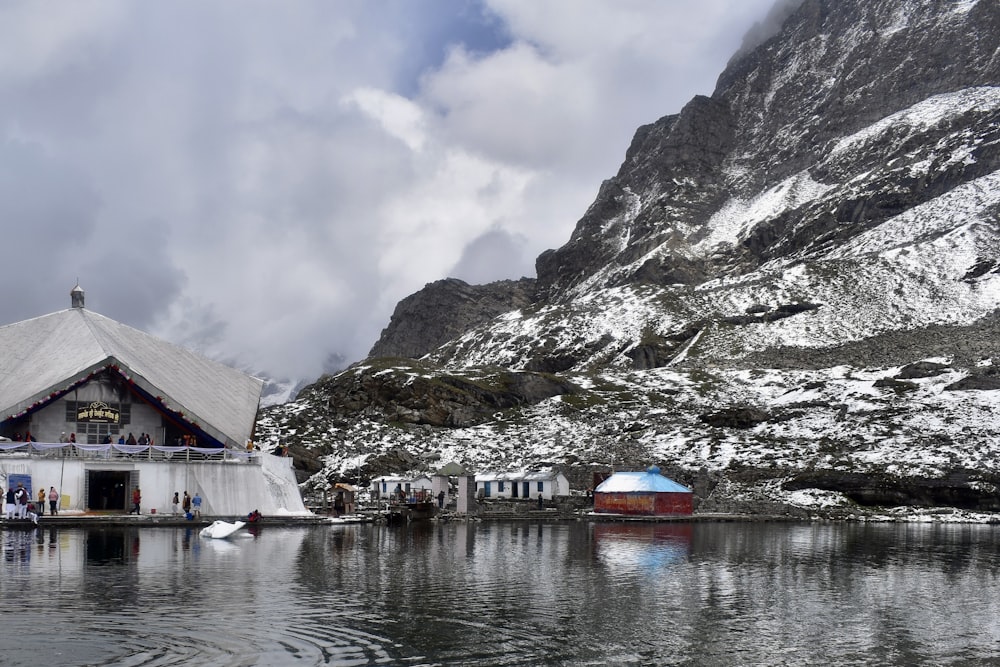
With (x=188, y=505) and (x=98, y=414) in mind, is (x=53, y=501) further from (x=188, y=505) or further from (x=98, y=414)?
(x=98, y=414)

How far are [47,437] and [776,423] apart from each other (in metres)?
70.2

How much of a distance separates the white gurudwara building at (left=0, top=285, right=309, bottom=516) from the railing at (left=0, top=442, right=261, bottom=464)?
0.06m

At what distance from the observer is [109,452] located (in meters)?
51.5

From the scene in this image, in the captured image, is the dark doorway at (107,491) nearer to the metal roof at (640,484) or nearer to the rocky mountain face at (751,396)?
the metal roof at (640,484)

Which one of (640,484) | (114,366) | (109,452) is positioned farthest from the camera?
(640,484)

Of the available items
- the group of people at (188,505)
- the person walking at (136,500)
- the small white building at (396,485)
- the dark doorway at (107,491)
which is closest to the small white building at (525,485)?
the small white building at (396,485)

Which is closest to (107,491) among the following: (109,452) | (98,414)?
(109,452)

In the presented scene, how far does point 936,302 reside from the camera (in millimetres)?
163875

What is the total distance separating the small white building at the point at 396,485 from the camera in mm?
82188

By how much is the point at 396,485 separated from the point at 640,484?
2191cm

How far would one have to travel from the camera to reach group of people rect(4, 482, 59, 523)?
4581 centimetres

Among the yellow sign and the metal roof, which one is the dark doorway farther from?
the metal roof

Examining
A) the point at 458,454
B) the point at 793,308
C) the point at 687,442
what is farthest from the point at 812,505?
the point at 793,308

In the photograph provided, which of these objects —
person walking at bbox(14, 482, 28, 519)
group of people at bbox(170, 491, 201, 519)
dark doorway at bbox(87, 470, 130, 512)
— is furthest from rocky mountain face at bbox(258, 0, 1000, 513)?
person walking at bbox(14, 482, 28, 519)
